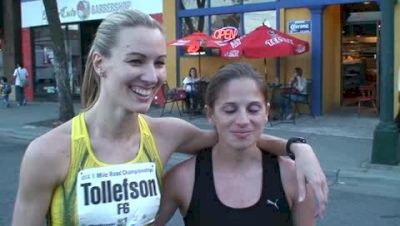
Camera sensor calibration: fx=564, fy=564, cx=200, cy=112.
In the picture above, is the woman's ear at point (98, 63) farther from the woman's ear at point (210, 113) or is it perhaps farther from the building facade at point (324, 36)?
the building facade at point (324, 36)

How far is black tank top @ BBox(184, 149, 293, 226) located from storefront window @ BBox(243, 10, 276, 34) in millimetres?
14307

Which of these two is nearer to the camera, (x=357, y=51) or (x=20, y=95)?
(x=357, y=51)

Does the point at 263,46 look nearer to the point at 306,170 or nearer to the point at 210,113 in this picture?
the point at 210,113

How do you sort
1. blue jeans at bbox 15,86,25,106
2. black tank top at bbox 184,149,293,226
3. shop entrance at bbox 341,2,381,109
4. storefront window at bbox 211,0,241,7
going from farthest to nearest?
blue jeans at bbox 15,86,25,106, storefront window at bbox 211,0,241,7, shop entrance at bbox 341,2,381,109, black tank top at bbox 184,149,293,226

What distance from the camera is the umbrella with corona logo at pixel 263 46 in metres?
13.7

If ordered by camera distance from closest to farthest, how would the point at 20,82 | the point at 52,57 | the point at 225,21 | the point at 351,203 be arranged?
the point at 351,203, the point at 225,21, the point at 20,82, the point at 52,57

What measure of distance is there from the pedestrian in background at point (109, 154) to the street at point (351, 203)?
4.15 metres

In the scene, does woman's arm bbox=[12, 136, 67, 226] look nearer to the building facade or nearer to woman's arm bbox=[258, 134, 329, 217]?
woman's arm bbox=[258, 134, 329, 217]

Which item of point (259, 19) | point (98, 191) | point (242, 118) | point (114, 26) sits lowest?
point (98, 191)

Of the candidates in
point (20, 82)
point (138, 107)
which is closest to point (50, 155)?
point (138, 107)

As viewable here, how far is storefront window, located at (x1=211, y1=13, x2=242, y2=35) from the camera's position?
16938mm

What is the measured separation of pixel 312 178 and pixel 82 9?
64.7 ft

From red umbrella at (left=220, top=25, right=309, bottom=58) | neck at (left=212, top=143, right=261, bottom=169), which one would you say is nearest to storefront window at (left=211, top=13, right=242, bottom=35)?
red umbrella at (left=220, top=25, right=309, bottom=58)

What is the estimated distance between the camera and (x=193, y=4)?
1788 centimetres
